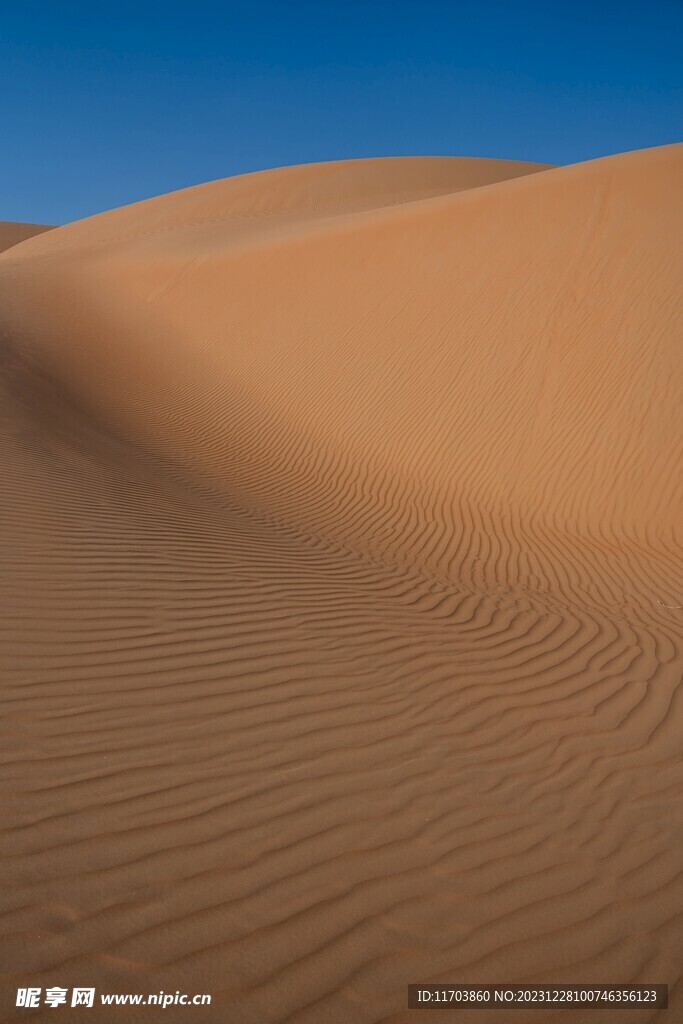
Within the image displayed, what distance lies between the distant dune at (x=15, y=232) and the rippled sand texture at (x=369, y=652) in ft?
202

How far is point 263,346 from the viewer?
17.2 meters

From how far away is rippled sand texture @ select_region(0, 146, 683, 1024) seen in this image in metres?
3.19

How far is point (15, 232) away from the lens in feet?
233

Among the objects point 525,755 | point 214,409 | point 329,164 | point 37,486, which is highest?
point 329,164

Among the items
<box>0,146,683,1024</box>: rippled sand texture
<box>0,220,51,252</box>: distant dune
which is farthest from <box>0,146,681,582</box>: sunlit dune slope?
<box>0,220,51,252</box>: distant dune

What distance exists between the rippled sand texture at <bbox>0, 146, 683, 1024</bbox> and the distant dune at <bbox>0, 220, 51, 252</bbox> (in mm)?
61686

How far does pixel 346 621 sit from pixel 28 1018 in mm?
3694

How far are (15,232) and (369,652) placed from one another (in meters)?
77.9

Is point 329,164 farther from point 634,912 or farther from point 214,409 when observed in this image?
point 634,912

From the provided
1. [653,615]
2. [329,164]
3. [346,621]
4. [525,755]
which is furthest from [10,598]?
[329,164]

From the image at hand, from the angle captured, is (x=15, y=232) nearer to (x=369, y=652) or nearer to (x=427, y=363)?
(x=427, y=363)

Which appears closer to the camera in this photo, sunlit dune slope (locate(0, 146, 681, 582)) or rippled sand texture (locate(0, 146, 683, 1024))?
rippled sand texture (locate(0, 146, 683, 1024))

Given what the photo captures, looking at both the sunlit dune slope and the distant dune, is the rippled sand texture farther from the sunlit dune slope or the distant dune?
the distant dune

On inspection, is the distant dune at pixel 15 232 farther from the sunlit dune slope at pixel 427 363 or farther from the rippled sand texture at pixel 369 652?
the rippled sand texture at pixel 369 652
